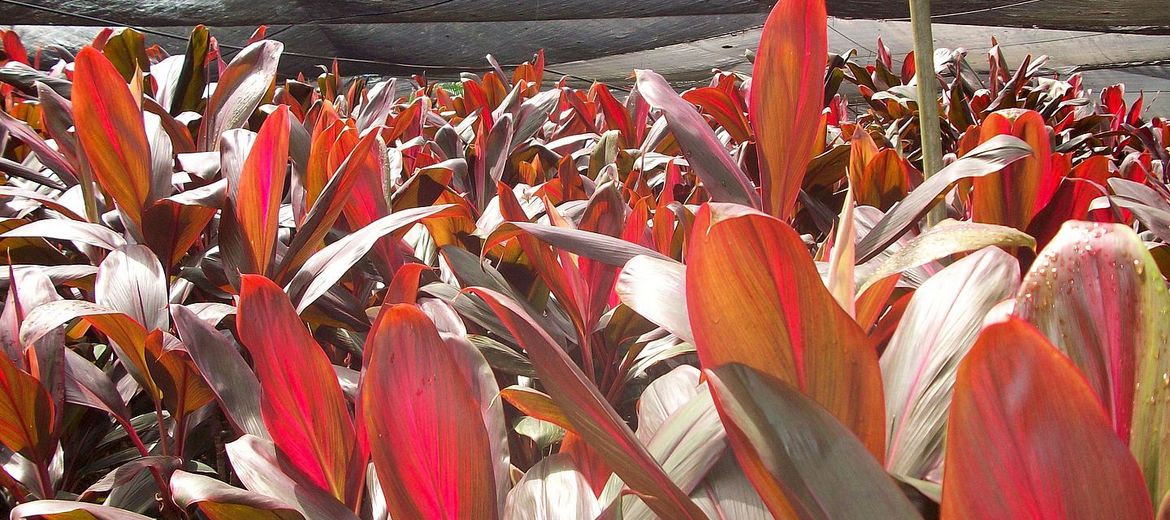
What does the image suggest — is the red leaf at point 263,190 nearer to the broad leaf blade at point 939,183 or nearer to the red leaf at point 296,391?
the red leaf at point 296,391

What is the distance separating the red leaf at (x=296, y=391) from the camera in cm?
41

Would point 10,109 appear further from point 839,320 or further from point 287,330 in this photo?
point 839,320

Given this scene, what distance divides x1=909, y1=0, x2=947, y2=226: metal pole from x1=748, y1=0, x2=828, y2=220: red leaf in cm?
6

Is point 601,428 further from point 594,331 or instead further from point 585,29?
point 585,29

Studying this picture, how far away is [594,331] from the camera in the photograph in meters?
0.66

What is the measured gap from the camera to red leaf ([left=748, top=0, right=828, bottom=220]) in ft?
1.71

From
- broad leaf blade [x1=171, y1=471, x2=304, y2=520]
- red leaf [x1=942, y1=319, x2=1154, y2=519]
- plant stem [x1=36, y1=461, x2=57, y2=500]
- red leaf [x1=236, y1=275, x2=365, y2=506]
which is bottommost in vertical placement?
plant stem [x1=36, y1=461, x2=57, y2=500]

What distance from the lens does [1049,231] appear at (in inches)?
26.6

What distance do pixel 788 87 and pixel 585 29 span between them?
6.56m

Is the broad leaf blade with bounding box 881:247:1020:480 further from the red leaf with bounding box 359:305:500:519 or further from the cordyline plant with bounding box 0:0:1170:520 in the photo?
the red leaf with bounding box 359:305:500:519

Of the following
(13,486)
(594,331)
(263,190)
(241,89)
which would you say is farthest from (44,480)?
(241,89)

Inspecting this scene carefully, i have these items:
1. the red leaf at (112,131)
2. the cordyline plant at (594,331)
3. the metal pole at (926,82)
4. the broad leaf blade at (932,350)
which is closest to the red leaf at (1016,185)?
the cordyline plant at (594,331)

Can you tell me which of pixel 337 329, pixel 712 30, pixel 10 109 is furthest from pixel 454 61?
pixel 337 329

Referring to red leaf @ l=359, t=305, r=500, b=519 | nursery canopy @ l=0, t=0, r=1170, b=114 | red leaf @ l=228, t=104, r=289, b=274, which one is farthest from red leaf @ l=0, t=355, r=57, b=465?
nursery canopy @ l=0, t=0, r=1170, b=114
